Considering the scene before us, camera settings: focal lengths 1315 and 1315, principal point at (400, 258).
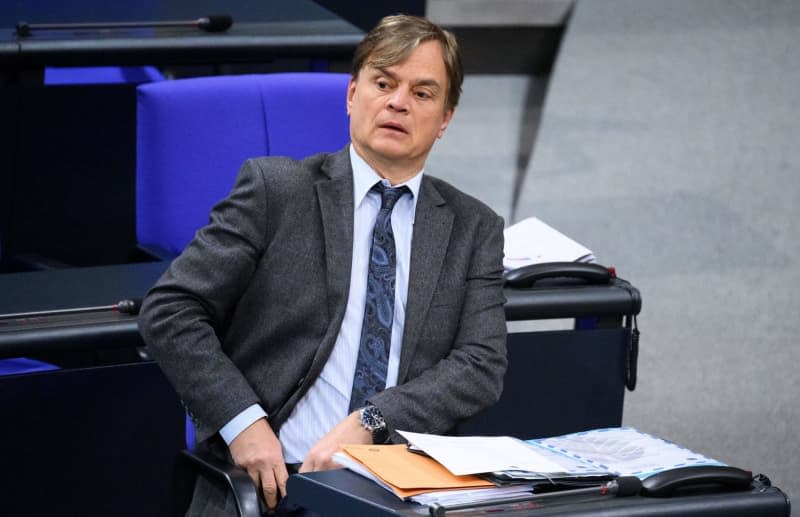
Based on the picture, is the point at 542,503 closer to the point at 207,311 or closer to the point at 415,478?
the point at 415,478

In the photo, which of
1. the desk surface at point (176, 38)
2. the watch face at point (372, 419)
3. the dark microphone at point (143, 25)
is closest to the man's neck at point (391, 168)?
the watch face at point (372, 419)

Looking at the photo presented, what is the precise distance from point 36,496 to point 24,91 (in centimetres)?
160

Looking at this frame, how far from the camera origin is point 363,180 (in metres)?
2.06

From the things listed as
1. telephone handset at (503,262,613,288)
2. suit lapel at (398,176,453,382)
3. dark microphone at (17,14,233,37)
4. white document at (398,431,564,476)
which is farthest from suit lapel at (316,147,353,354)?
dark microphone at (17,14,233,37)

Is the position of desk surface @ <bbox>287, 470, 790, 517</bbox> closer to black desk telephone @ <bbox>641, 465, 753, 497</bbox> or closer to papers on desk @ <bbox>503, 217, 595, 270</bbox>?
black desk telephone @ <bbox>641, 465, 753, 497</bbox>

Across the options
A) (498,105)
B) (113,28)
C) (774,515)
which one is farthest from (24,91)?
(498,105)

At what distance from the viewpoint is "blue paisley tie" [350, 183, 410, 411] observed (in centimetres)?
199

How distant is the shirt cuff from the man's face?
0.45 m

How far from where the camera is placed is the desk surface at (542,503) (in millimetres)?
1505

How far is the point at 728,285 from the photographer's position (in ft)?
15.5

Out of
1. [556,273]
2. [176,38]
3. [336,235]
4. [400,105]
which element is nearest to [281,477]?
[336,235]

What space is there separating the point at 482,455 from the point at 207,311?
0.53 meters

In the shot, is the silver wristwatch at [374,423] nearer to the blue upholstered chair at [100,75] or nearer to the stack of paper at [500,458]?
the stack of paper at [500,458]

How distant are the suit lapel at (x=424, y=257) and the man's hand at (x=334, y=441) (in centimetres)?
13
